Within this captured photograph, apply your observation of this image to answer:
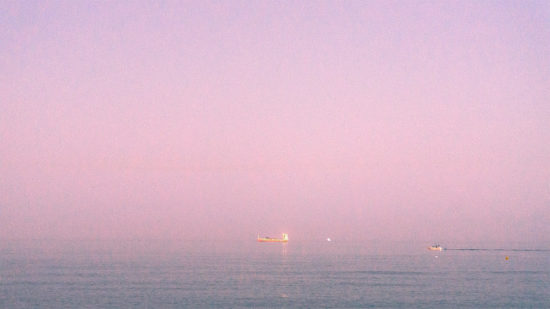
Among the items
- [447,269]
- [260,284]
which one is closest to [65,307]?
[260,284]

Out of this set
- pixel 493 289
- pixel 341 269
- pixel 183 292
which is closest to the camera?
pixel 183 292

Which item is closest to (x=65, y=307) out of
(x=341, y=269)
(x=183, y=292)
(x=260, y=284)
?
(x=183, y=292)

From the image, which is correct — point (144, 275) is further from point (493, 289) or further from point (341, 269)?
point (493, 289)

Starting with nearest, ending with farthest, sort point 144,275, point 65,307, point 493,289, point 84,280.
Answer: point 65,307 < point 493,289 < point 84,280 < point 144,275

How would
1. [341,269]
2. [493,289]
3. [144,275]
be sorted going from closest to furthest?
[493,289] → [144,275] → [341,269]

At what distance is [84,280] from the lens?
93.2 m

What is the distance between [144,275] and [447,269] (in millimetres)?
61389

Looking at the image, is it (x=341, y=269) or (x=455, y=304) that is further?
(x=341, y=269)

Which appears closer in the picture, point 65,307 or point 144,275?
point 65,307

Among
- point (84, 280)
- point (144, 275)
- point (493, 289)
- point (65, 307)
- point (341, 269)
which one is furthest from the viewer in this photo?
point (341, 269)

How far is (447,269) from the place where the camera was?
405 feet

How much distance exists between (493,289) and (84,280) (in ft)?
201

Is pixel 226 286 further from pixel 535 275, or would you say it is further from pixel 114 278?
pixel 535 275

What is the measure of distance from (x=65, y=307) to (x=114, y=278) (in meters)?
30.1
